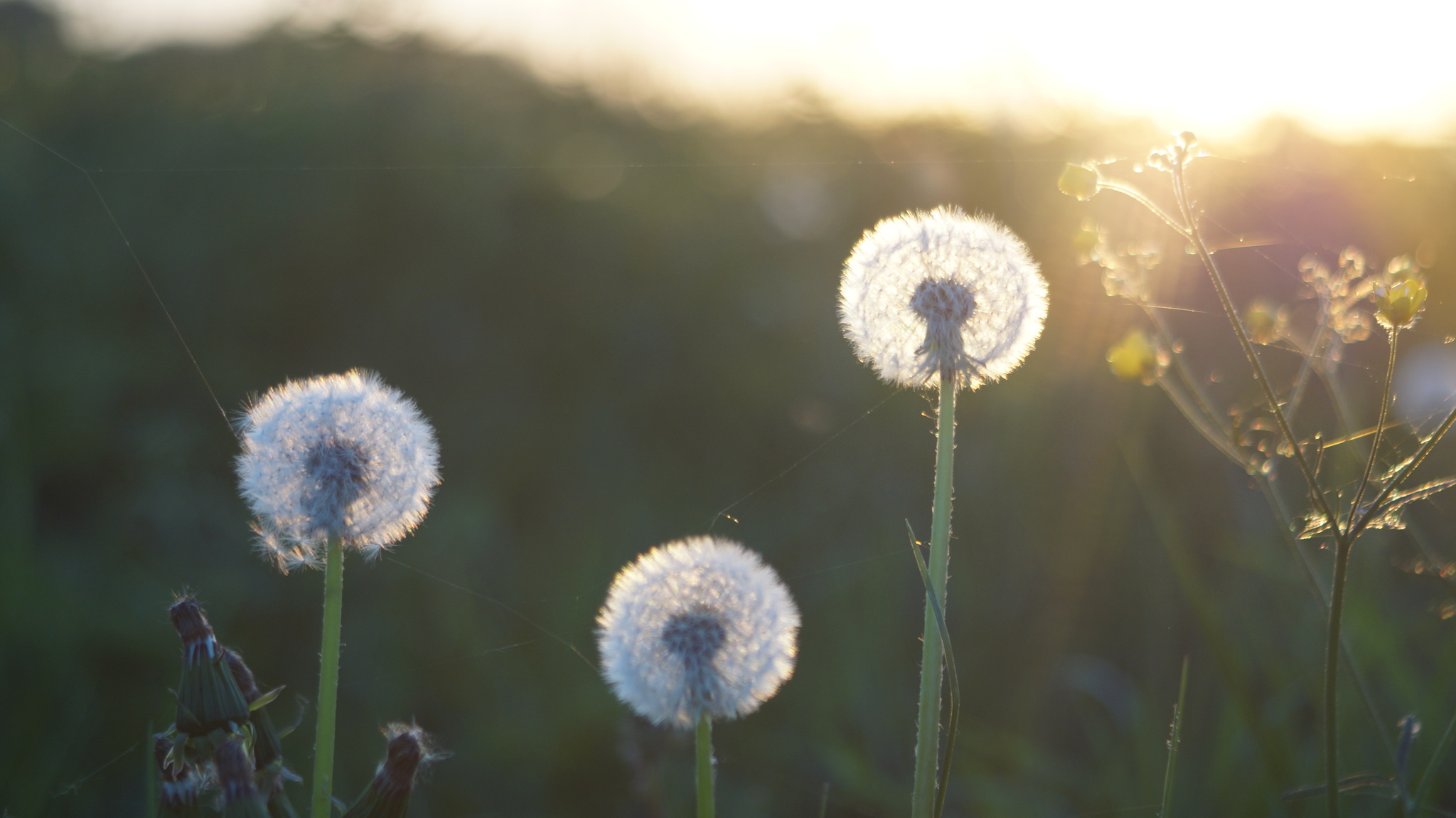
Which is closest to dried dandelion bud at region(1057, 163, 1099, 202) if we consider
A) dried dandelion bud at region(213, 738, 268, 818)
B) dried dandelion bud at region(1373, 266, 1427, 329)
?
dried dandelion bud at region(1373, 266, 1427, 329)

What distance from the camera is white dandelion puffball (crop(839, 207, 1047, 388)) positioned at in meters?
0.99

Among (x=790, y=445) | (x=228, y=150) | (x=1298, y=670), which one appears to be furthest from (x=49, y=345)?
(x=1298, y=670)

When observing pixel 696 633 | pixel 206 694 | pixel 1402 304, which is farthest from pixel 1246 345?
pixel 206 694

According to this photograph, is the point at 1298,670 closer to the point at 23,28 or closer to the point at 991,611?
→ the point at 991,611

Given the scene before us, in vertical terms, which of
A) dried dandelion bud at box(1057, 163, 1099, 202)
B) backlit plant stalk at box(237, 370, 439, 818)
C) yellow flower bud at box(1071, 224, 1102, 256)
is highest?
yellow flower bud at box(1071, 224, 1102, 256)

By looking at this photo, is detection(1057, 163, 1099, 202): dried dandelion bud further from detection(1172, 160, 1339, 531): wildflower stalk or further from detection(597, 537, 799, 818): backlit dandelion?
detection(597, 537, 799, 818): backlit dandelion

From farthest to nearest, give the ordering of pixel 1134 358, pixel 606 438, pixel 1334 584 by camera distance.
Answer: pixel 606 438, pixel 1134 358, pixel 1334 584

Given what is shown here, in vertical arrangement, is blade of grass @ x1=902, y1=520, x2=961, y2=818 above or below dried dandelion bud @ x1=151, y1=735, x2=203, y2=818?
above

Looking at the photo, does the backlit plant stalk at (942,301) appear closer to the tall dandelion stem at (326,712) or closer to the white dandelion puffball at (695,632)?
the white dandelion puffball at (695,632)

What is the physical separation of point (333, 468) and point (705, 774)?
1.68ft

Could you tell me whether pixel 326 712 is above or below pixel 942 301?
below

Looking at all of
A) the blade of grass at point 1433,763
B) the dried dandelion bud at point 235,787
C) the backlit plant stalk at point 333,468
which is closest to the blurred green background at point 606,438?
the blade of grass at point 1433,763

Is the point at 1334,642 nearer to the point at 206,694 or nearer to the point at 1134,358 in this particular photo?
the point at 1134,358

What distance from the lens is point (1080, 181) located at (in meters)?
0.96
